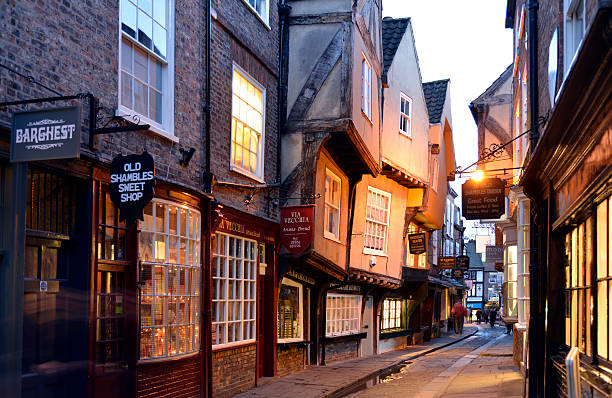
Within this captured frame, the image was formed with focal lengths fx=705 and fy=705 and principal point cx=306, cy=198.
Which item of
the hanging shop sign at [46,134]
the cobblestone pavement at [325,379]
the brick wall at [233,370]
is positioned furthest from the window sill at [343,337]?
the hanging shop sign at [46,134]

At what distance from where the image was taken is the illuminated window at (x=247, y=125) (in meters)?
12.6

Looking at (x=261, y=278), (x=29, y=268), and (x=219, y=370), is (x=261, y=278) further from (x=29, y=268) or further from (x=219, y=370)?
(x=29, y=268)

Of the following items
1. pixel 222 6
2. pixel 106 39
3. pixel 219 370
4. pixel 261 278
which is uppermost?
pixel 222 6

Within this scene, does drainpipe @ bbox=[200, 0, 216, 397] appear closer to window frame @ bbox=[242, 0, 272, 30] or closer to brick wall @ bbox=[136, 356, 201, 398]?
brick wall @ bbox=[136, 356, 201, 398]

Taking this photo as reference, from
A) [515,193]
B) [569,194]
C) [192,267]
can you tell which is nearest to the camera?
[569,194]

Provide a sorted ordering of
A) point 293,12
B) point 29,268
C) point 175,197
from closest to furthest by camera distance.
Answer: point 29,268, point 175,197, point 293,12

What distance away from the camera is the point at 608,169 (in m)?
5.72

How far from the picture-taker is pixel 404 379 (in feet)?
54.2

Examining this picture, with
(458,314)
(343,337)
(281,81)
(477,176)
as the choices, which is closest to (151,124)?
(281,81)

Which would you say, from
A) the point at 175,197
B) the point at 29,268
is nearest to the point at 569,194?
the point at 175,197

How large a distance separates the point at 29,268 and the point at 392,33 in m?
16.9

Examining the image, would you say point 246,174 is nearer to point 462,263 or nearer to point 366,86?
point 366,86

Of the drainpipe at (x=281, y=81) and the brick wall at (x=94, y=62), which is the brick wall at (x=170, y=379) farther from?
the drainpipe at (x=281, y=81)

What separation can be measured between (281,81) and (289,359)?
612 cm
